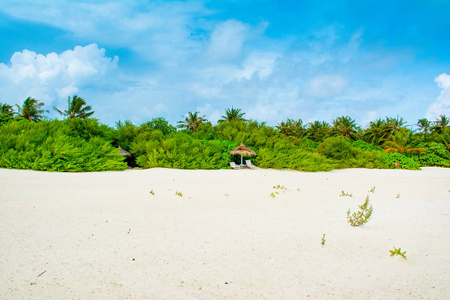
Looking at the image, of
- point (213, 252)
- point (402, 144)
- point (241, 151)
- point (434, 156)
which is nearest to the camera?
point (213, 252)

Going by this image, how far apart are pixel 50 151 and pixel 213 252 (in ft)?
35.8

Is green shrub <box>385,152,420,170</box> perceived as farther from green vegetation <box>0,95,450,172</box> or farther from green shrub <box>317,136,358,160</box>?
green shrub <box>317,136,358,160</box>

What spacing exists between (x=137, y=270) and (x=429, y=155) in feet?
93.2

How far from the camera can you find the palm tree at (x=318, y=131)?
44.3m

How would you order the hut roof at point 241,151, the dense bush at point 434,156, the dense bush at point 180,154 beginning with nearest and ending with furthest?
1. the dense bush at point 180,154
2. the hut roof at point 241,151
3. the dense bush at point 434,156

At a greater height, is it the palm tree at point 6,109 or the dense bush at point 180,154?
the palm tree at point 6,109

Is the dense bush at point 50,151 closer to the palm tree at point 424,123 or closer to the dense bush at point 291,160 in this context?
the dense bush at point 291,160

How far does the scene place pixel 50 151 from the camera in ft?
36.5

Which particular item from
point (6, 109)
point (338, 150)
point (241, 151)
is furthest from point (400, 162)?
point (6, 109)

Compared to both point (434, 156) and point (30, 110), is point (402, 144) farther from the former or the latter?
point (30, 110)

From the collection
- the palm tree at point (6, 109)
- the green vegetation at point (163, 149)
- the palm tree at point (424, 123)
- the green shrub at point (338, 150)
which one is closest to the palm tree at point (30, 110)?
the palm tree at point (6, 109)

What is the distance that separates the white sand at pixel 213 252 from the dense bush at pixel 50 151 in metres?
6.24

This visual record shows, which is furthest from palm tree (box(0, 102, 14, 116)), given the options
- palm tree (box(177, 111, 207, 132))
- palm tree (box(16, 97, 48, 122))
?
palm tree (box(177, 111, 207, 132))

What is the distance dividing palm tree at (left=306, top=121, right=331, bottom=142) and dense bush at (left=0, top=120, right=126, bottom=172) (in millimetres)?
37127
